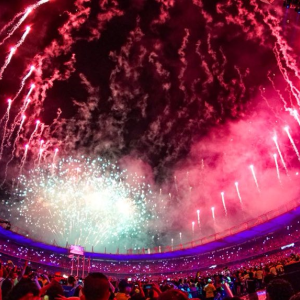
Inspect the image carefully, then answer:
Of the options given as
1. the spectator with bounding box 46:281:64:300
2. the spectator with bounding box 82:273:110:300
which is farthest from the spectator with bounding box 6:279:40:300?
the spectator with bounding box 46:281:64:300

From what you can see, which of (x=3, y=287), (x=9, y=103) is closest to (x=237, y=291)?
(x=3, y=287)

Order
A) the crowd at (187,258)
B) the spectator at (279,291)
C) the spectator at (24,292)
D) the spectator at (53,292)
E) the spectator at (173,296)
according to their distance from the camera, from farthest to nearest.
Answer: the crowd at (187,258) → the spectator at (53,292) → the spectator at (279,291) → the spectator at (24,292) → the spectator at (173,296)

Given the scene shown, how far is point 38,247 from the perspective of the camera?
4516cm

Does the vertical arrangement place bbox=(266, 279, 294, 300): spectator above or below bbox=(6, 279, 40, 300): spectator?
below

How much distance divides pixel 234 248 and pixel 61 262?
2719 cm

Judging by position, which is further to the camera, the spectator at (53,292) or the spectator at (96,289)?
the spectator at (53,292)

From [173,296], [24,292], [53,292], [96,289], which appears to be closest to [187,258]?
[53,292]

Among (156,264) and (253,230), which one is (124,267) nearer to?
(156,264)

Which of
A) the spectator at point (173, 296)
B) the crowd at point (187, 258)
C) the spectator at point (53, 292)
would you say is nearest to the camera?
the spectator at point (173, 296)

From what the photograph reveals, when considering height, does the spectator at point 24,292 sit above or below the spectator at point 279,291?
above

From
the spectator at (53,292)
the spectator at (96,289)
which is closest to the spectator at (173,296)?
the spectator at (96,289)

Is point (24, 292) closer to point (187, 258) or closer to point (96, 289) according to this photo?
point (96, 289)

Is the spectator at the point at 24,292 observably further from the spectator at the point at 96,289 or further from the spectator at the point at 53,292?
the spectator at the point at 53,292

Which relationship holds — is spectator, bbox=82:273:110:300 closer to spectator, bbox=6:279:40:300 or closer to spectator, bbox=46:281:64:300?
spectator, bbox=6:279:40:300
